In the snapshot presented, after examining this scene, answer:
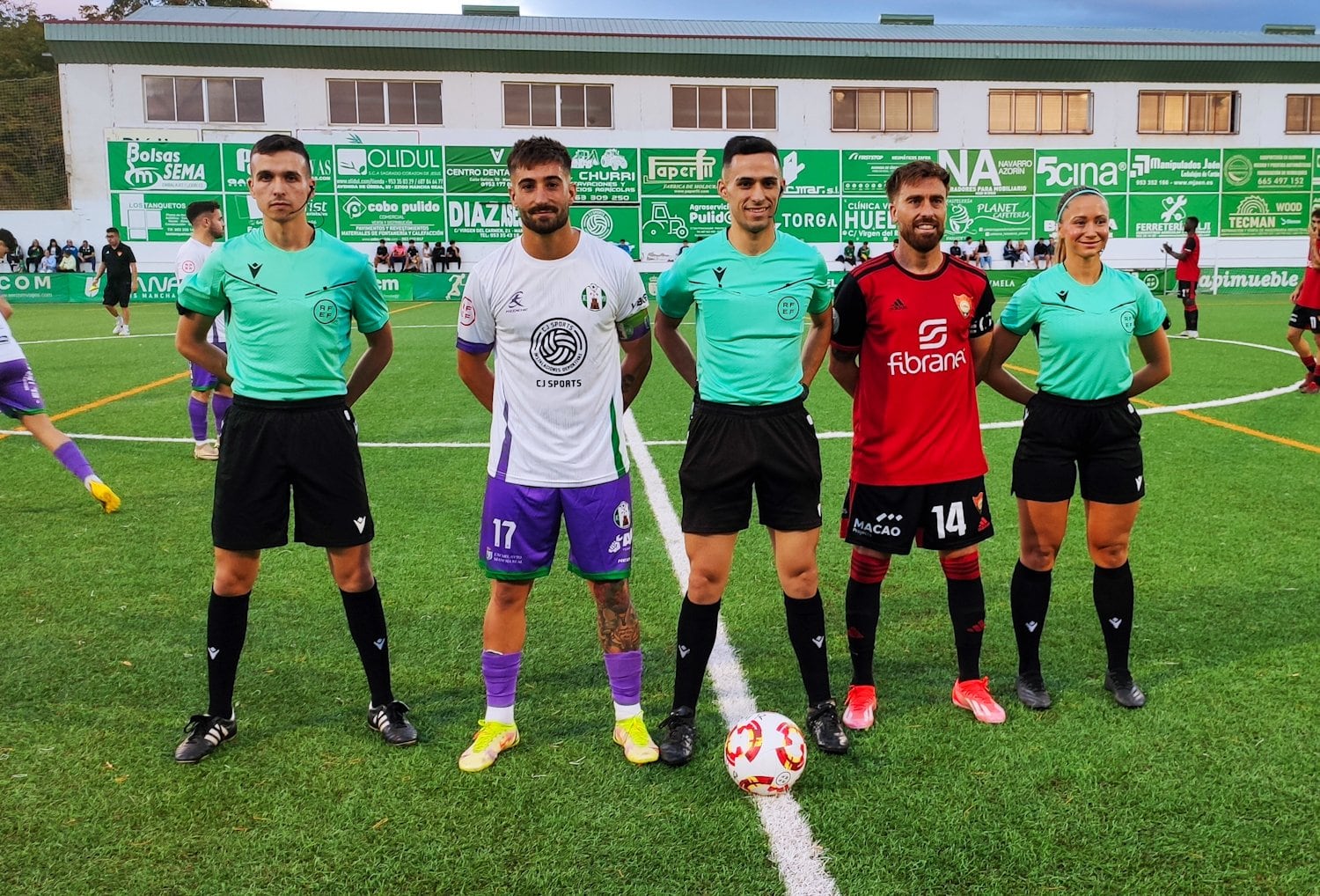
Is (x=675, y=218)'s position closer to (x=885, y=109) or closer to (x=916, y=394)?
(x=885, y=109)

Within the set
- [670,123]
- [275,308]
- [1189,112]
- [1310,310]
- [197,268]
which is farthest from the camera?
[1189,112]

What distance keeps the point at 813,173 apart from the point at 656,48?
7182 millimetres

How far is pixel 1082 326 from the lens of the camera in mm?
3891

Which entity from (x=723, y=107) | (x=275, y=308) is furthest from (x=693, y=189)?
(x=275, y=308)

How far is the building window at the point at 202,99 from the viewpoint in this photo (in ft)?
115

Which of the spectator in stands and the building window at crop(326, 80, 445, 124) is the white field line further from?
the spectator in stands

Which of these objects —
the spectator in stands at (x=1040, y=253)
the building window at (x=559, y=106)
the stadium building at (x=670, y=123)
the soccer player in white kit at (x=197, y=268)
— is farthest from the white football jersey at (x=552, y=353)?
the spectator in stands at (x=1040, y=253)

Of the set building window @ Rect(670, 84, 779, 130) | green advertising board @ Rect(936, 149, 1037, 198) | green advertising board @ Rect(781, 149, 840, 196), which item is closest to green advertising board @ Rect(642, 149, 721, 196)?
building window @ Rect(670, 84, 779, 130)

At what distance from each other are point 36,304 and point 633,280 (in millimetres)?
32821

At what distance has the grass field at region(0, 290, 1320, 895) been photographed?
294cm

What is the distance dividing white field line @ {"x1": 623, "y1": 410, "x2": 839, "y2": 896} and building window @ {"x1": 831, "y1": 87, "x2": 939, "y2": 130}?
3441 centimetres

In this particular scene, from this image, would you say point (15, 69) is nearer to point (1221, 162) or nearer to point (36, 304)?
point (36, 304)

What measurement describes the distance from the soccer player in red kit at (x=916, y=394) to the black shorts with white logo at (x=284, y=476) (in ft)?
6.13

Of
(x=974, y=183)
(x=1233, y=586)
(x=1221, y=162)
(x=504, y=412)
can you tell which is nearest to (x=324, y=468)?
(x=504, y=412)
